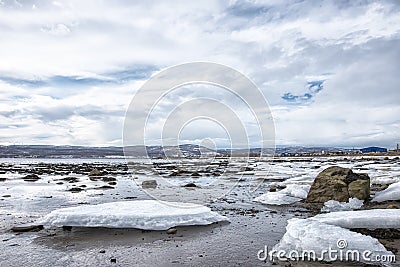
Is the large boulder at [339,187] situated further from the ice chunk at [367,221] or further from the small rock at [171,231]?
the small rock at [171,231]

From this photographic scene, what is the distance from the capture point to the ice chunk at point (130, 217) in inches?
357

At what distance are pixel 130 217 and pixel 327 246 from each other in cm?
538

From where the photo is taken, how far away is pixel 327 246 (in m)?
6.67

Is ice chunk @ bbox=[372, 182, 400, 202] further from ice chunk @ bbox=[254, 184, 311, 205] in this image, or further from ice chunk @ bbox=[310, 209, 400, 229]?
ice chunk @ bbox=[310, 209, 400, 229]

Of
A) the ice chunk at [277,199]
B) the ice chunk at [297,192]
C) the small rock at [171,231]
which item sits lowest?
the small rock at [171,231]

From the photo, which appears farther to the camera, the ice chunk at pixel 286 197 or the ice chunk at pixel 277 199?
the ice chunk at pixel 286 197

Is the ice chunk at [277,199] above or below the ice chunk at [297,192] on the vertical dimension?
below

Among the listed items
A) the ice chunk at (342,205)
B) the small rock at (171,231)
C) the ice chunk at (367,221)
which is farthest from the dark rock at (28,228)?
the ice chunk at (342,205)

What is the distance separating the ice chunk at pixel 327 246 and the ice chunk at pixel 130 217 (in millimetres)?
3116

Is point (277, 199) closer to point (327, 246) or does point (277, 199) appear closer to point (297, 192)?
point (297, 192)

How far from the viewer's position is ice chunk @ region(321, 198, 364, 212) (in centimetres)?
1240

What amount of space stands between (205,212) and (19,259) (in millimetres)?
5314

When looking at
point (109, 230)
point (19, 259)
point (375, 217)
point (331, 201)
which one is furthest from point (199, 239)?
point (331, 201)

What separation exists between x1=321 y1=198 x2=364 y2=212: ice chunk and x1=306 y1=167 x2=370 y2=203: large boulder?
26cm
